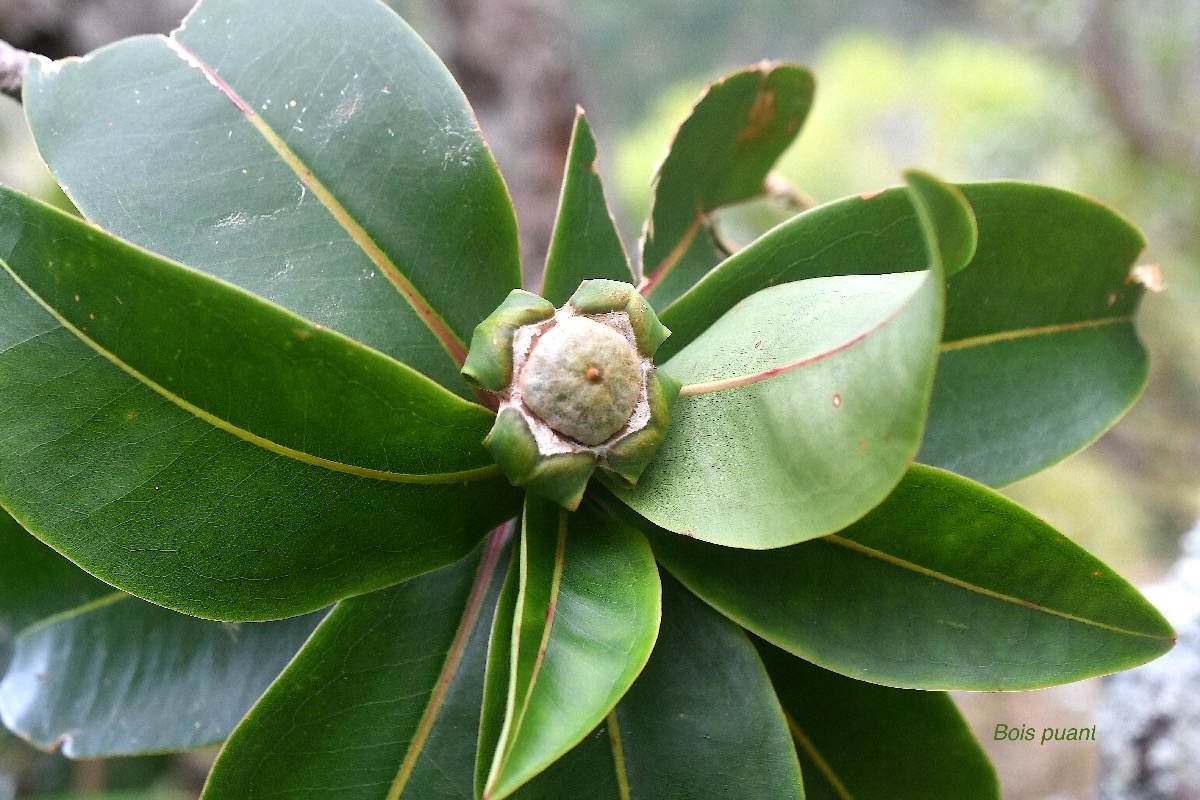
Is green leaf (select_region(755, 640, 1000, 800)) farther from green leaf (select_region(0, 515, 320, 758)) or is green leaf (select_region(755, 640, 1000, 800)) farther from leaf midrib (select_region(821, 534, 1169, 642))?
green leaf (select_region(0, 515, 320, 758))

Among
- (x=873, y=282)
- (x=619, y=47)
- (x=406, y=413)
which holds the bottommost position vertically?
(x=619, y=47)

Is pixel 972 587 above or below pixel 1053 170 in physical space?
above

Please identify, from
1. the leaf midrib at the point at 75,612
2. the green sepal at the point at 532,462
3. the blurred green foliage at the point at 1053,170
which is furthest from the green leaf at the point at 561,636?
the blurred green foliage at the point at 1053,170

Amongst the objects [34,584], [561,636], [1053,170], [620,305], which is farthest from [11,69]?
[1053,170]

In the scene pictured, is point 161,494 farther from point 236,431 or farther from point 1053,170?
point 1053,170

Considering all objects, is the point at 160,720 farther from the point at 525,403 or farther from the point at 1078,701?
the point at 1078,701

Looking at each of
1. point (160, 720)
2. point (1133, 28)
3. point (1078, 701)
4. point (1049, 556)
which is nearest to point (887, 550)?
point (1049, 556)
